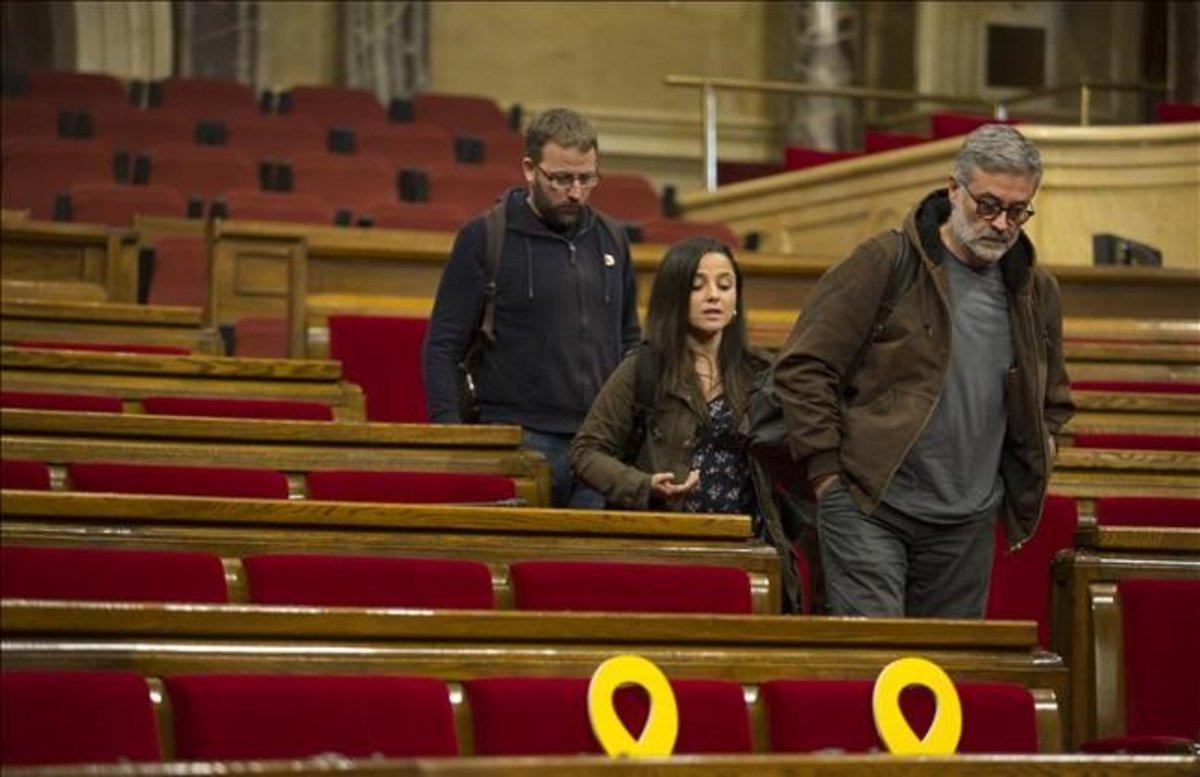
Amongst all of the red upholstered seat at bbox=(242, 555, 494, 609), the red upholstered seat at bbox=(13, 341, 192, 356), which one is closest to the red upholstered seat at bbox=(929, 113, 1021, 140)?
the red upholstered seat at bbox=(13, 341, 192, 356)

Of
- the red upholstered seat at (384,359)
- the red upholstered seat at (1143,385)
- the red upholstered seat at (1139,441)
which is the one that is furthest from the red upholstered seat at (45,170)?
the red upholstered seat at (1139,441)

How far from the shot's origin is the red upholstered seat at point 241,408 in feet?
14.2

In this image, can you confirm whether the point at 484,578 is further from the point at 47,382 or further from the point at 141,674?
the point at 47,382

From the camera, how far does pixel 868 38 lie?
35.4 ft

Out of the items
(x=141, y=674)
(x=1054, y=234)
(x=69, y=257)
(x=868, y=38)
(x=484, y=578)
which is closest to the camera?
(x=141, y=674)

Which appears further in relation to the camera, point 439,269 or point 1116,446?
point 439,269

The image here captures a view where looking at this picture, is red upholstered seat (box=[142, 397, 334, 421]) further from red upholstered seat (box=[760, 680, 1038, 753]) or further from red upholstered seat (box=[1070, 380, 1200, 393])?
red upholstered seat (box=[760, 680, 1038, 753])

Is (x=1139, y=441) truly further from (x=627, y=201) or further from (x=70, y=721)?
(x=627, y=201)

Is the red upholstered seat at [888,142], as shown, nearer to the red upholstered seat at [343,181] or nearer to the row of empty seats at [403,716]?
the red upholstered seat at [343,181]

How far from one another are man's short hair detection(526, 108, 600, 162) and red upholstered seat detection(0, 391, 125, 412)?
44.4 inches

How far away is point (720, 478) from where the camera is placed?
341 centimetres

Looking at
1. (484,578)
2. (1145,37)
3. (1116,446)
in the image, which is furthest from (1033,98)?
(484,578)

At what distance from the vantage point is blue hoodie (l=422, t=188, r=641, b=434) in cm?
373

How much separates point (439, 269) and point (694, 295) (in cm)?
246
